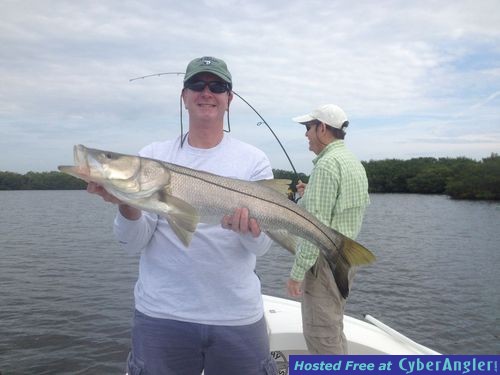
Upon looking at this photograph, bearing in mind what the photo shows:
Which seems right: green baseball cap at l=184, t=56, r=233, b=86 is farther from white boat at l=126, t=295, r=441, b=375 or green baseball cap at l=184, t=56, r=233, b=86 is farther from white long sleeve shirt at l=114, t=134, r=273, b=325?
white boat at l=126, t=295, r=441, b=375

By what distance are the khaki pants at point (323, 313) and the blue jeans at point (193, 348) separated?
1.50 metres

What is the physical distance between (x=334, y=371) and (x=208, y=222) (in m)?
1.26

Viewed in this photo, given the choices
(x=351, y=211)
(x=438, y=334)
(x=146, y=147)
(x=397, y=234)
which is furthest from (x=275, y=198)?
(x=397, y=234)

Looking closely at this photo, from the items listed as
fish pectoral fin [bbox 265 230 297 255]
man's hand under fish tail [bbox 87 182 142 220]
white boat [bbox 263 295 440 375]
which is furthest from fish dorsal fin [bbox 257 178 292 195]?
white boat [bbox 263 295 440 375]

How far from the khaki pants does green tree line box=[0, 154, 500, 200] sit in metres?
53.5

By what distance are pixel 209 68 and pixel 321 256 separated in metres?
2.10

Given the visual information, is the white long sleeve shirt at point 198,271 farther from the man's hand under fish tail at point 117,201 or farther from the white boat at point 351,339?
the white boat at point 351,339

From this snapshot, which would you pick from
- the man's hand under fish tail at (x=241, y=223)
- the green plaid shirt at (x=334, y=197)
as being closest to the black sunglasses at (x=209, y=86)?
the man's hand under fish tail at (x=241, y=223)

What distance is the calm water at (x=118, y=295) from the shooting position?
31.0 ft

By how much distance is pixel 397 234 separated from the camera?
2714 centimetres

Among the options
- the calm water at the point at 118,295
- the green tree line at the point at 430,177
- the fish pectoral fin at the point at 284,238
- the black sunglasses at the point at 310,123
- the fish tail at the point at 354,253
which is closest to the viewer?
the fish pectoral fin at the point at 284,238

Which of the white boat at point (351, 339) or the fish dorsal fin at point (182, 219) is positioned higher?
the fish dorsal fin at point (182, 219)

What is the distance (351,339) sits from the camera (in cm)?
479

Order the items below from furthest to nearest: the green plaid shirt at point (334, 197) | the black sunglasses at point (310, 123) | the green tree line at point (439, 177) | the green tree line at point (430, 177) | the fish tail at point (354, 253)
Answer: the green tree line at point (439, 177)
the green tree line at point (430, 177)
the black sunglasses at point (310, 123)
the green plaid shirt at point (334, 197)
the fish tail at point (354, 253)
